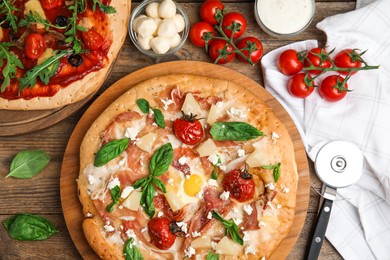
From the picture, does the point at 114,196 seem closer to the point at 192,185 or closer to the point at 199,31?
the point at 192,185

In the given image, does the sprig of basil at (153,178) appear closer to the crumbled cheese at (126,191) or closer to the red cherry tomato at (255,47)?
the crumbled cheese at (126,191)

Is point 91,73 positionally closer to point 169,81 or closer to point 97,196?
point 169,81

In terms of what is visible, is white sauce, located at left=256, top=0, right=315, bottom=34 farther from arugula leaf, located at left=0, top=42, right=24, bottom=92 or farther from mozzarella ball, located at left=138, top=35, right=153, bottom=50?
arugula leaf, located at left=0, top=42, right=24, bottom=92

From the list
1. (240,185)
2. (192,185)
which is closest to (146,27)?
(192,185)

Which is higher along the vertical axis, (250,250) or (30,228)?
(250,250)

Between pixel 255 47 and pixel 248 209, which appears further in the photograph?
pixel 255 47

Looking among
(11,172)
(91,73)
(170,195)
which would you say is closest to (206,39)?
(91,73)
